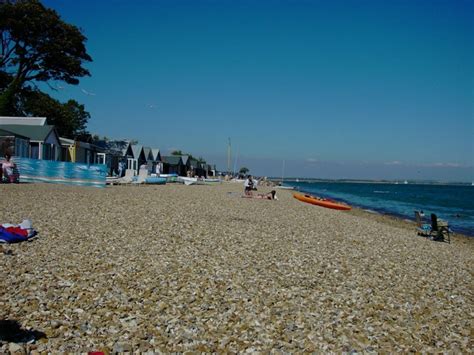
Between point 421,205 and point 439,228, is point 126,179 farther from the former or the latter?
point 421,205

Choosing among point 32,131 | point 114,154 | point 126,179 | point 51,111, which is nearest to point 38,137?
point 32,131

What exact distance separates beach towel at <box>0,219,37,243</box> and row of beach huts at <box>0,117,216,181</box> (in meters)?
21.4

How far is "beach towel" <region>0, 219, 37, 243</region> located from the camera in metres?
8.22

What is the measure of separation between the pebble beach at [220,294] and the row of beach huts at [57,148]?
68.2 feet

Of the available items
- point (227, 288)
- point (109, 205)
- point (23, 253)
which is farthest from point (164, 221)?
point (227, 288)

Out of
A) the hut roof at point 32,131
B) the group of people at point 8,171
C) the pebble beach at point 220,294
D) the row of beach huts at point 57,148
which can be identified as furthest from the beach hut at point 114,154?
the pebble beach at point 220,294

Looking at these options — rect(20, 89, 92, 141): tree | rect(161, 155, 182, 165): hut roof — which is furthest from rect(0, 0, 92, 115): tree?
rect(161, 155, 182, 165): hut roof

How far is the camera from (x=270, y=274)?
7.25m

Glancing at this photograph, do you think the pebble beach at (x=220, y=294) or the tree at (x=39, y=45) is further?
the tree at (x=39, y=45)

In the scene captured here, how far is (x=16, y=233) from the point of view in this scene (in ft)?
27.7

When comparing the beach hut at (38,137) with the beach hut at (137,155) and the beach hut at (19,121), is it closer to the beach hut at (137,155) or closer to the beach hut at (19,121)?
the beach hut at (19,121)

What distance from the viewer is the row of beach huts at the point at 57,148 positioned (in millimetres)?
29094

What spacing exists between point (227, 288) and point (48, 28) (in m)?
34.4

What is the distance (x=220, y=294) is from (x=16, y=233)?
5157 mm
